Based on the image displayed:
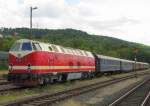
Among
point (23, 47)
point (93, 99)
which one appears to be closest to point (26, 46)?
point (23, 47)

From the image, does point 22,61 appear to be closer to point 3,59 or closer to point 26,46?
point 26,46

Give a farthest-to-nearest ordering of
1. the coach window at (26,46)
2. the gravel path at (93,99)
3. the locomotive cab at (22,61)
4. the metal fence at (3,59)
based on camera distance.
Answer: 1. the metal fence at (3,59)
2. the coach window at (26,46)
3. the locomotive cab at (22,61)
4. the gravel path at (93,99)

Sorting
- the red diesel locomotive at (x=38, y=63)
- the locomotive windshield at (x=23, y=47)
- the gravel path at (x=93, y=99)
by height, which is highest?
the locomotive windshield at (x=23, y=47)

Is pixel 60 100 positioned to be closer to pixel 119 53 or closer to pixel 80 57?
pixel 80 57

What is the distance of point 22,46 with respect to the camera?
2606cm

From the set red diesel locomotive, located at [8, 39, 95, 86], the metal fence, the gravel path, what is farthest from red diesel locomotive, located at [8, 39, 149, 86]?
the metal fence

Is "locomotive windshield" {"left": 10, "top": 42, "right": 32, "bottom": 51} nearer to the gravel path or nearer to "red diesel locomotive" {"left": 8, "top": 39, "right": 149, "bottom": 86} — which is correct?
"red diesel locomotive" {"left": 8, "top": 39, "right": 149, "bottom": 86}

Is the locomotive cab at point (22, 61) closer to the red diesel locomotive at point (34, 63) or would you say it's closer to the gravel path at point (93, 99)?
the red diesel locomotive at point (34, 63)

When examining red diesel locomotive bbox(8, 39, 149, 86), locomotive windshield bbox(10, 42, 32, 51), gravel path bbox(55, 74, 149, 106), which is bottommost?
gravel path bbox(55, 74, 149, 106)

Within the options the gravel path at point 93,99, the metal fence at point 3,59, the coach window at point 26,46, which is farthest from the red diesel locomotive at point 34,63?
the metal fence at point 3,59

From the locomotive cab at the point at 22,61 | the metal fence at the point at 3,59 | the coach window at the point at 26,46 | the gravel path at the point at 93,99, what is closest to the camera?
the gravel path at the point at 93,99

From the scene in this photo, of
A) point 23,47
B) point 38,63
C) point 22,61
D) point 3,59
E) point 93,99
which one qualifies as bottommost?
point 93,99

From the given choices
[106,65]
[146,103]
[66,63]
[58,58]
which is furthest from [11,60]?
[106,65]

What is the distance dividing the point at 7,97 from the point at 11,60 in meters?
5.54
